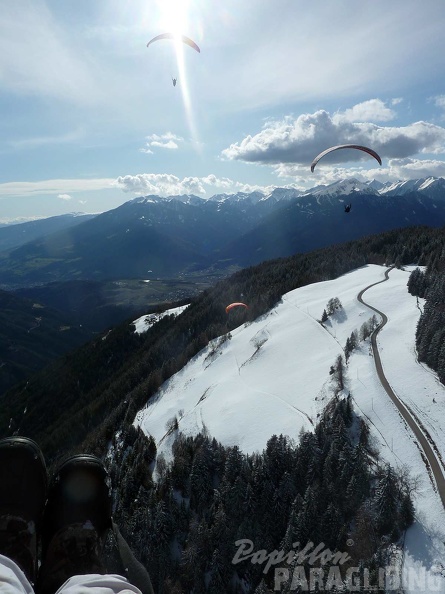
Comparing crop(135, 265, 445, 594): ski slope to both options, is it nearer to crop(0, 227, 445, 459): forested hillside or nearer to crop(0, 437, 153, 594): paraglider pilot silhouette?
crop(0, 227, 445, 459): forested hillside

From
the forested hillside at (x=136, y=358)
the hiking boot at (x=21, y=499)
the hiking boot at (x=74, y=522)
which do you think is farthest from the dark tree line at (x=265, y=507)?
the forested hillside at (x=136, y=358)

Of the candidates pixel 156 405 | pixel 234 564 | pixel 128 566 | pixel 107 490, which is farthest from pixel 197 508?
pixel 156 405

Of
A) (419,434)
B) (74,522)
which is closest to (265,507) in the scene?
(419,434)

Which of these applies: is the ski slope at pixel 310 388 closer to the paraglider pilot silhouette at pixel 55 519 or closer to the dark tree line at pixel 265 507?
the dark tree line at pixel 265 507

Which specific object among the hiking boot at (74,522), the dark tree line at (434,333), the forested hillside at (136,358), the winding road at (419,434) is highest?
the hiking boot at (74,522)

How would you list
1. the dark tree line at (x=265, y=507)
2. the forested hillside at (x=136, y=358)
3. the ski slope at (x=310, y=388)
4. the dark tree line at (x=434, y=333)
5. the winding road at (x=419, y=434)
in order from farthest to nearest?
the forested hillside at (x=136, y=358) → the dark tree line at (x=434, y=333) → the ski slope at (x=310, y=388) → the winding road at (x=419, y=434) → the dark tree line at (x=265, y=507)

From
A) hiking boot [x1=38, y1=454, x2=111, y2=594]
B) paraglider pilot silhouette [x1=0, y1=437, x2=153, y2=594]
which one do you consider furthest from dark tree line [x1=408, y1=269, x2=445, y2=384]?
paraglider pilot silhouette [x1=0, y1=437, x2=153, y2=594]
